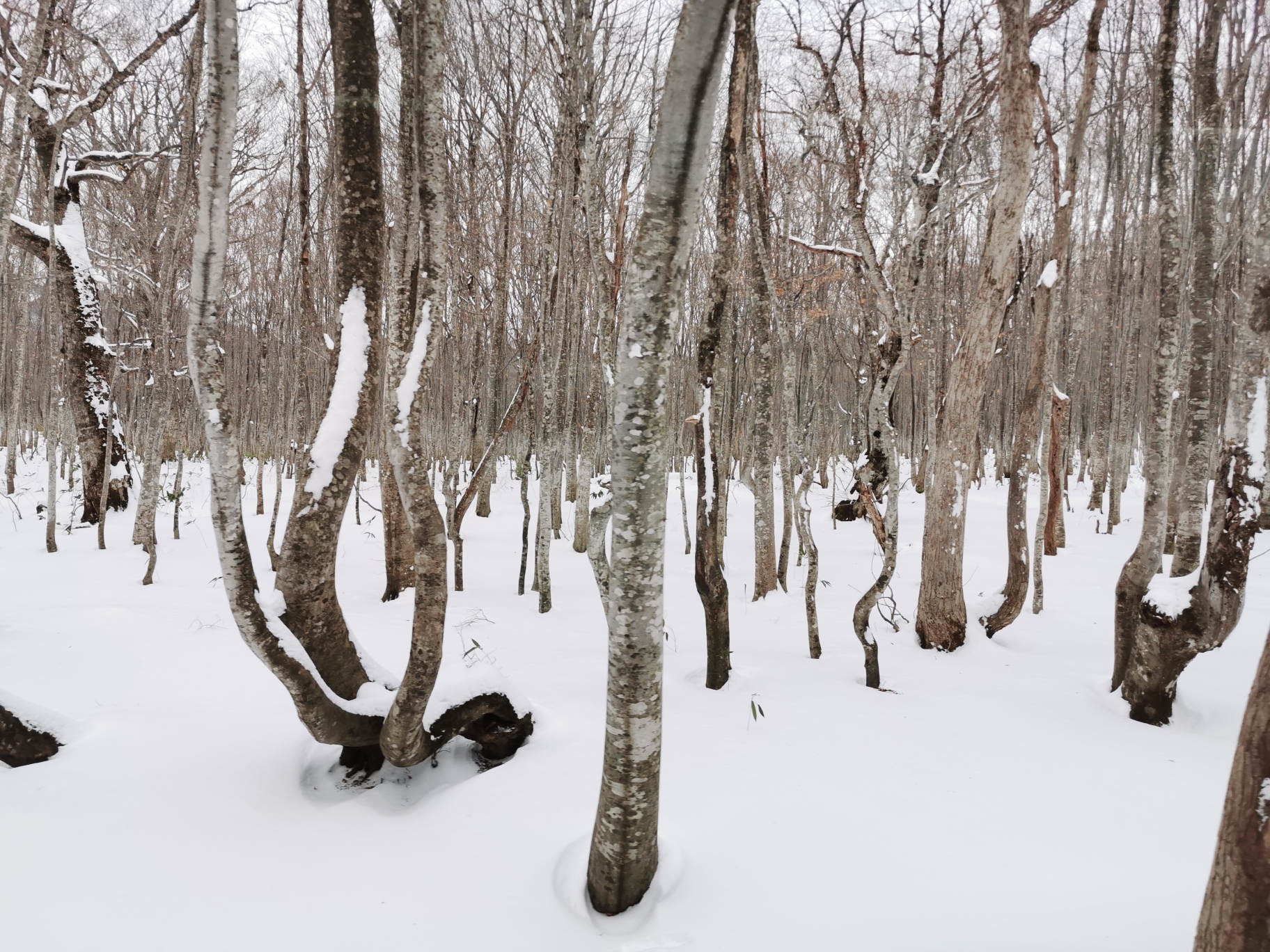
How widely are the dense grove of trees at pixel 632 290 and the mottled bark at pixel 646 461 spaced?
10 millimetres

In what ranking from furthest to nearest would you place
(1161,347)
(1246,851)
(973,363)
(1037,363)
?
1. (1037,363)
2. (973,363)
3. (1161,347)
4. (1246,851)

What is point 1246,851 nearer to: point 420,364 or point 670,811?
point 670,811

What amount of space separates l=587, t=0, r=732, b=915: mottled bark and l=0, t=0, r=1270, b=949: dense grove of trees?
1 centimetres

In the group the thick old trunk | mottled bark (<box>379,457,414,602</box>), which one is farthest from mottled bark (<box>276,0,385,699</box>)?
the thick old trunk

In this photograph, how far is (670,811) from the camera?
2410 millimetres

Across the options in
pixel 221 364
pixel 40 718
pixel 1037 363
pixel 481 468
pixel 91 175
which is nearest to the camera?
pixel 221 364

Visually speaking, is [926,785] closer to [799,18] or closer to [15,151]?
[15,151]

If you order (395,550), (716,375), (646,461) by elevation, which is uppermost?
(716,375)

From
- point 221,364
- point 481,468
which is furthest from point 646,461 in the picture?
point 481,468

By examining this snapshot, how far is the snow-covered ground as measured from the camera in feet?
6.31

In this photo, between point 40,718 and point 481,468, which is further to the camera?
point 481,468

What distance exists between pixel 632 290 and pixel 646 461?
1.56 ft

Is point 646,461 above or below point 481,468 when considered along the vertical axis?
above

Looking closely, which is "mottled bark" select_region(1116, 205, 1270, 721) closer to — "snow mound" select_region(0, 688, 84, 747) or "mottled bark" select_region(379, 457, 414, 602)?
"snow mound" select_region(0, 688, 84, 747)
